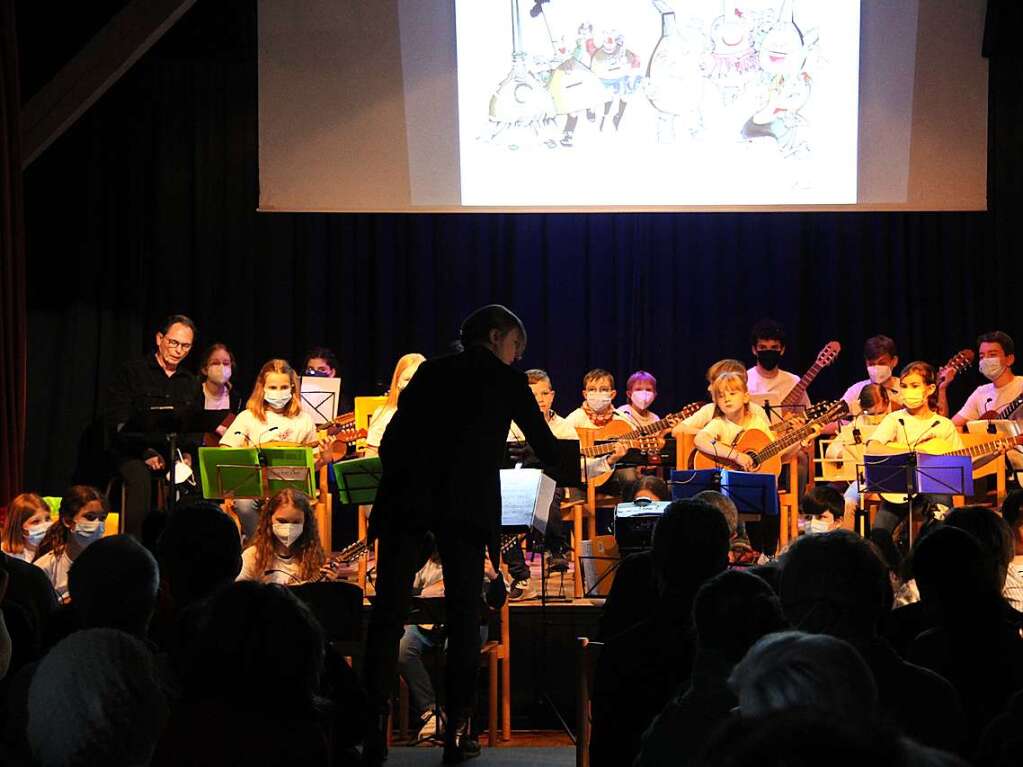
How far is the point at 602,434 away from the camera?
885 centimetres

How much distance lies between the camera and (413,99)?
33.1 ft

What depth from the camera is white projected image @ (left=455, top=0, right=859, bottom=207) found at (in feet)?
32.1

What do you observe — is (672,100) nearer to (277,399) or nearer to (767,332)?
(767,332)

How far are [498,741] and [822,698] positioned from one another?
5064 mm

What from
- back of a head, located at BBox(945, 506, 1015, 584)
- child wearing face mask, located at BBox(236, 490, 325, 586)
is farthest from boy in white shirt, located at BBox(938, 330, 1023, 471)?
back of a head, located at BBox(945, 506, 1015, 584)

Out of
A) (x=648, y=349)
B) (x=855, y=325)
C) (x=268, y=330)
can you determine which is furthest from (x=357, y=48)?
(x=855, y=325)

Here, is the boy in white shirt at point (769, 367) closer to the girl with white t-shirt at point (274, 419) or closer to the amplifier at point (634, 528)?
the girl with white t-shirt at point (274, 419)

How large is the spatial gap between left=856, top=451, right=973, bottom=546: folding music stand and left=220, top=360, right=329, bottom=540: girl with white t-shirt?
3.38m

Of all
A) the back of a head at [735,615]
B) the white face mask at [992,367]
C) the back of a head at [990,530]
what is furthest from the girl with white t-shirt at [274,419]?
the back of a head at [735,615]

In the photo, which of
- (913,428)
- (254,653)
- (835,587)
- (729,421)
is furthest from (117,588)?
(913,428)

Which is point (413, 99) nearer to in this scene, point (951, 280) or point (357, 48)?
point (357, 48)

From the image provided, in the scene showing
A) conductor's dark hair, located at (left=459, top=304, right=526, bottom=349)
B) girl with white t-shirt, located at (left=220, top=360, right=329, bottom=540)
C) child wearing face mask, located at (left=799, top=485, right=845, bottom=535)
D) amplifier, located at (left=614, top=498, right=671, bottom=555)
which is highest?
conductor's dark hair, located at (left=459, top=304, right=526, bottom=349)

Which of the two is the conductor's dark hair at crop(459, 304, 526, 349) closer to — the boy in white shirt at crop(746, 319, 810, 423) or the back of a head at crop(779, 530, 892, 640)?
the back of a head at crop(779, 530, 892, 640)

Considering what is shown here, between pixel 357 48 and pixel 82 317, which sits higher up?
pixel 357 48
